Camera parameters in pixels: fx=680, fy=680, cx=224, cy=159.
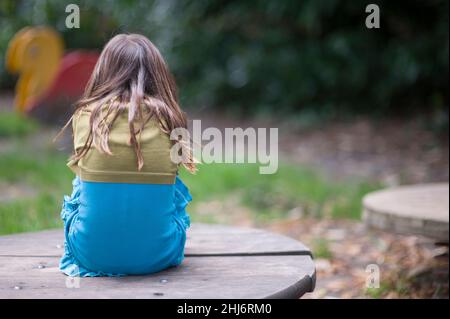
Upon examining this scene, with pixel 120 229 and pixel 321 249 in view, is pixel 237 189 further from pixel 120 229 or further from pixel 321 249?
pixel 120 229

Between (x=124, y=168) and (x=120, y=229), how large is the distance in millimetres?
180

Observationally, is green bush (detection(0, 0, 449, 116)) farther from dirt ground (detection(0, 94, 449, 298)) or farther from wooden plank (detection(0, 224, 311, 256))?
wooden plank (detection(0, 224, 311, 256))

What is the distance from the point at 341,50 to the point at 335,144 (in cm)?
114

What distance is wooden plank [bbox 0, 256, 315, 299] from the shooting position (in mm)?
1838

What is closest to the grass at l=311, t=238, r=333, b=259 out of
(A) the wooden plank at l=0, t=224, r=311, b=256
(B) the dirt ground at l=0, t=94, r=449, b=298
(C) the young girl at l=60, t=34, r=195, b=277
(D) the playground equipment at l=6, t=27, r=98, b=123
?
(B) the dirt ground at l=0, t=94, r=449, b=298

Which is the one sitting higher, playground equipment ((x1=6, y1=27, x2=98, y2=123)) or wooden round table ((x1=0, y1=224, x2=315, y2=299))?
playground equipment ((x1=6, y1=27, x2=98, y2=123))

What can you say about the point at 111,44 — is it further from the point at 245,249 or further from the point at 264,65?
the point at 264,65

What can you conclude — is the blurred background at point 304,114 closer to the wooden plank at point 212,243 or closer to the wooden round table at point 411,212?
the wooden round table at point 411,212

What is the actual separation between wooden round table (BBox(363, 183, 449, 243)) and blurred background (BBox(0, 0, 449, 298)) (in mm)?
427

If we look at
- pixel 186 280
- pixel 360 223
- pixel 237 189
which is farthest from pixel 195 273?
pixel 237 189

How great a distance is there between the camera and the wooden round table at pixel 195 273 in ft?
6.07

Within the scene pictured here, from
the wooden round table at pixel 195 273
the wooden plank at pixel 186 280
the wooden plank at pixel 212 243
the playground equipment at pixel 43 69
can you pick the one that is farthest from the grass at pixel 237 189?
the wooden plank at pixel 186 280
